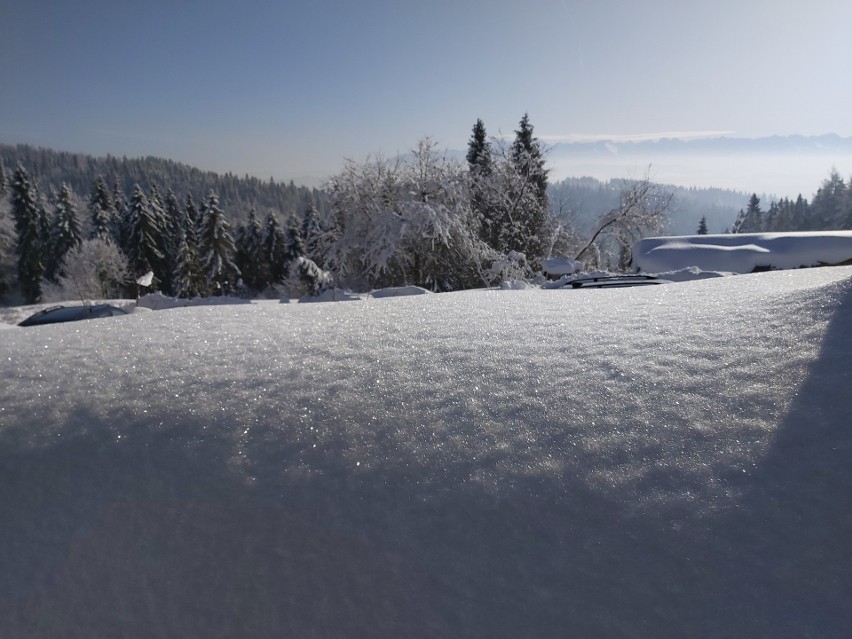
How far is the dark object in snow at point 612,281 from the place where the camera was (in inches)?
327

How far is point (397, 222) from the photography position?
17.9m

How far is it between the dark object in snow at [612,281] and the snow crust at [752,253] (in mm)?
3617

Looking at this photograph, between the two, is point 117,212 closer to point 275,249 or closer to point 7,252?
point 7,252

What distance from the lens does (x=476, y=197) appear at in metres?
22.8

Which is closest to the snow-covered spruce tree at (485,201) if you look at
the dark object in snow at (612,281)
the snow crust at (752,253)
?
the snow crust at (752,253)

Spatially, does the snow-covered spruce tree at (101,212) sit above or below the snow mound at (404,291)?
above

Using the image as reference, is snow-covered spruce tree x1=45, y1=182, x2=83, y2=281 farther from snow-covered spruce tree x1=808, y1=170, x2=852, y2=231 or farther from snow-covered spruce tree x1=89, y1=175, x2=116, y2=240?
snow-covered spruce tree x1=808, y1=170, x2=852, y2=231

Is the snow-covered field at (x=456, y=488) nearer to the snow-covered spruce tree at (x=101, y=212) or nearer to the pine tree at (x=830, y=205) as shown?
the snow-covered spruce tree at (x=101, y=212)

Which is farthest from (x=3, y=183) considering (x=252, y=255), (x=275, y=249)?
(x=275, y=249)

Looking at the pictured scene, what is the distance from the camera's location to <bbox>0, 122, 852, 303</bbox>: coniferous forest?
752 inches

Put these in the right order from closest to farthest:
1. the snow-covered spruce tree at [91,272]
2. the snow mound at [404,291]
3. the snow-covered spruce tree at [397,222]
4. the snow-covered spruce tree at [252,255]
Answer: the snow mound at [404,291] → the snow-covered spruce tree at [397,222] → the snow-covered spruce tree at [91,272] → the snow-covered spruce tree at [252,255]

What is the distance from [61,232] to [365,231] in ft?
137

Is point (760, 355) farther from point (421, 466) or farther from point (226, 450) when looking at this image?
point (226, 450)

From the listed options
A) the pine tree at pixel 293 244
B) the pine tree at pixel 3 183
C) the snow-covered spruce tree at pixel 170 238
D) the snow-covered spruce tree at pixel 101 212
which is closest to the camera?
the snow-covered spruce tree at pixel 170 238
